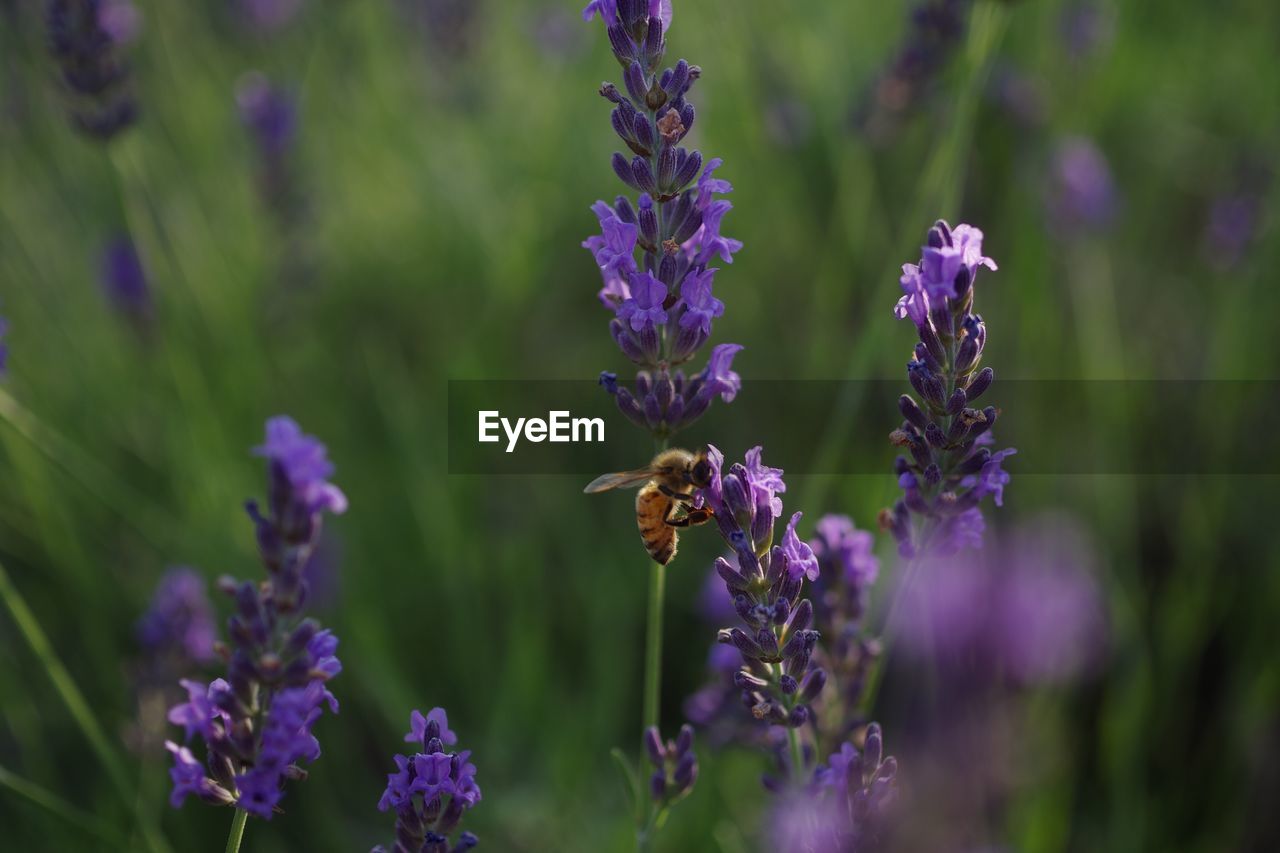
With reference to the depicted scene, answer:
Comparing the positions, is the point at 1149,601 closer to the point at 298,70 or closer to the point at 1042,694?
the point at 1042,694

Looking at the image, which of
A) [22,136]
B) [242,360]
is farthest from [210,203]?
[242,360]

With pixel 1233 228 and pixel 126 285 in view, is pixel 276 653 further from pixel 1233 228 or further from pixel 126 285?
pixel 1233 228

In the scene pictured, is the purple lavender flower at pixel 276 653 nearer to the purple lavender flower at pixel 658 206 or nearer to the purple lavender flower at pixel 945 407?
the purple lavender flower at pixel 658 206

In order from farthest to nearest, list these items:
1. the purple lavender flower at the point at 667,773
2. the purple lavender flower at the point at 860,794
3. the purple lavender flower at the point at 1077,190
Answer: the purple lavender flower at the point at 1077,190 < the purple lavender flower at the point at 667,773 < the purple lavender flower at the point at 860,794

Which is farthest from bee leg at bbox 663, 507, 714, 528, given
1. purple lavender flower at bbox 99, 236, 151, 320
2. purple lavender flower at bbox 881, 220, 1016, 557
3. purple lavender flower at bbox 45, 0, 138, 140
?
purple lavender flower at bbox 99, 236, 151, 320

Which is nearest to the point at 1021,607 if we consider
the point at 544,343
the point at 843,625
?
the point at 843,625

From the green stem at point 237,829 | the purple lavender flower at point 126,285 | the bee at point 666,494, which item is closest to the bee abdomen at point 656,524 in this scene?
the bee at point 666,494
